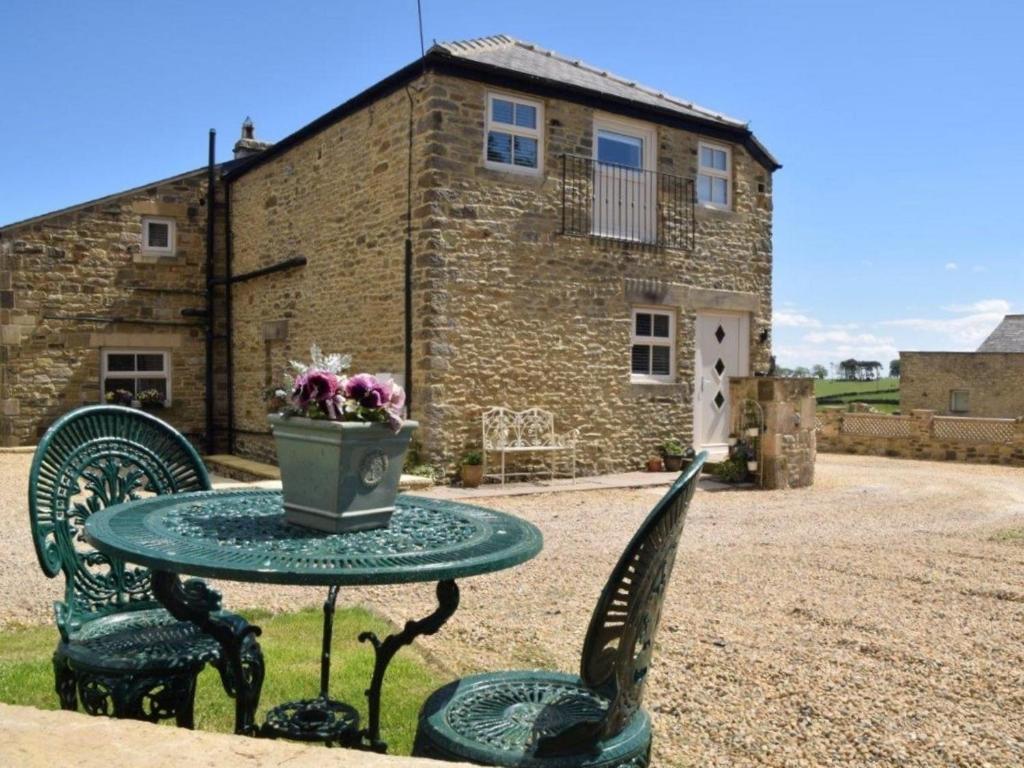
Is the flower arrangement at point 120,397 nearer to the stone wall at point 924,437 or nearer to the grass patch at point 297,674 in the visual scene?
the grass patch at point 297,674

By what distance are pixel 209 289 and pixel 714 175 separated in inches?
342

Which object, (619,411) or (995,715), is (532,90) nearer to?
(619,411)

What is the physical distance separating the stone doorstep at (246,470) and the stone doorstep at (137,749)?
7795mm

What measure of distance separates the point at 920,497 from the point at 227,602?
8.72 metres

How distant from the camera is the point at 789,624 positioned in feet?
15.3

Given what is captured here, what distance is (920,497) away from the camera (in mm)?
10367

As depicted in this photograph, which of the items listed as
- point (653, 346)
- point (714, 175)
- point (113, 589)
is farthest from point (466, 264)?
point (113, 589)

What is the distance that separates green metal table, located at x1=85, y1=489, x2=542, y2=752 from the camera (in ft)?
7.13

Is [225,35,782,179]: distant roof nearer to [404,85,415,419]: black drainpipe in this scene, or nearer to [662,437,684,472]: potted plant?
[404,85,415,419]: black drainpipe

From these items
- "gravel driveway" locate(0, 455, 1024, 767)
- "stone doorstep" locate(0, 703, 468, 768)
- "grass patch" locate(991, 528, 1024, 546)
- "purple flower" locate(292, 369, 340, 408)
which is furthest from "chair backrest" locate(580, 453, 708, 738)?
"grass patch" locate(991, 528, 1024, 546)

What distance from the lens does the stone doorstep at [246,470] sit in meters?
9.35

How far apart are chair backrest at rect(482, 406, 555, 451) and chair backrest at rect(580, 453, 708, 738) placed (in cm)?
755

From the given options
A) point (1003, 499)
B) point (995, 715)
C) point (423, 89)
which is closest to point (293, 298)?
point (423, 89)

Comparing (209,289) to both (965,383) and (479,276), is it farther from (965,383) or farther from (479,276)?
(965,383)
